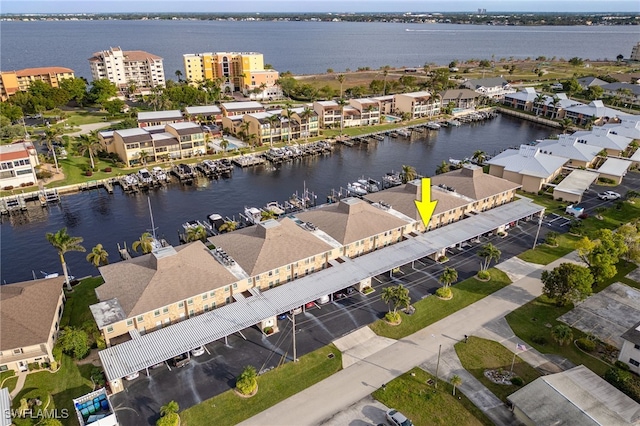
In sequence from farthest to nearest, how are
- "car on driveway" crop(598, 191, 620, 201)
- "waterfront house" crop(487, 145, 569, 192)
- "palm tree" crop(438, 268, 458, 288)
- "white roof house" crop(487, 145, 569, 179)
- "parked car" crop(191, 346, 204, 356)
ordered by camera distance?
"white roof house" crop(487, 145, 569, 179)
"waterfront house" crop(487, 145, 569, 192)
"car on driveway" crop(598, 191, 620, 201)
"palm tree" crop(438, 268, 458, 288)
"parked car" crop(191, 346, 204, 356)

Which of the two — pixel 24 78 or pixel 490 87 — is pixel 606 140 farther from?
pixel 24 78

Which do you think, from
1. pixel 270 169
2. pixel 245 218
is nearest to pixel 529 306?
pixel 245 218

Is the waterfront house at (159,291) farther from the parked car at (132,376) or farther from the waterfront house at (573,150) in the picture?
the waterfront house at (573,150)

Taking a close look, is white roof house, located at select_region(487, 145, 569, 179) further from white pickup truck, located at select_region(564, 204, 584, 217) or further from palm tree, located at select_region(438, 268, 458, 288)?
palm tree, located at select_region(438, 268, 458, 288)

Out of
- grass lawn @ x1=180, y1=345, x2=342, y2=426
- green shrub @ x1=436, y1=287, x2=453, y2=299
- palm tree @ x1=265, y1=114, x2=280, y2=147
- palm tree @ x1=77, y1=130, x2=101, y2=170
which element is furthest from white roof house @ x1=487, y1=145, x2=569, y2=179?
palm tree @ x1=77, y1=130, x2=101, y2=170

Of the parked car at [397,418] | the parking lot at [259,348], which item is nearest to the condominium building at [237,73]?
the parking lot at [259,348]

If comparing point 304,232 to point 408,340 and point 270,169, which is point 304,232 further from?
point 270,169
